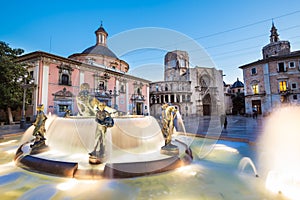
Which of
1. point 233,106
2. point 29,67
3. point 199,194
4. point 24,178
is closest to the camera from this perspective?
point 199,194

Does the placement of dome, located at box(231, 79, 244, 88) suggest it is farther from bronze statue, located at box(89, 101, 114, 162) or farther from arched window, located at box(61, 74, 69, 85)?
bronze statue, located at box(89, 101, 114, 162)

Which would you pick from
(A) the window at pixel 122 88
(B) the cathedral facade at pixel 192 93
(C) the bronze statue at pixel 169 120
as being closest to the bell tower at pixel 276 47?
(B) the cathedral facade at pixel 192 93

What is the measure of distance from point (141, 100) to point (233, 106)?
114ft

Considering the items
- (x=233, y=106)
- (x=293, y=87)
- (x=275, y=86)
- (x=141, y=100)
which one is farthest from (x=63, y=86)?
(x=233, y=106)

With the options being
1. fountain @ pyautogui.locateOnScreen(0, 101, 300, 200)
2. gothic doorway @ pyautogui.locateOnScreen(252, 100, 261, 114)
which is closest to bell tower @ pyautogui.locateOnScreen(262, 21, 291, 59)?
gothic doorway @ pyautogui.locateOnScreen(252, 100, 261, 114)

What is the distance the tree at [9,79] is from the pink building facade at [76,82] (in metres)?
1.21

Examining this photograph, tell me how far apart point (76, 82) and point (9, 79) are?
6.68 meters

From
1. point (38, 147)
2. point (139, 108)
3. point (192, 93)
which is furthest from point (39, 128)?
point (192, 93)

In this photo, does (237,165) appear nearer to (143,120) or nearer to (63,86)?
(143,120)

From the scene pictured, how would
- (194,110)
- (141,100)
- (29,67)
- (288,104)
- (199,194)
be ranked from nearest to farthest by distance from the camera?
1. (199,194)
2. (29,67)
3. (288,104)
4. (141,100)
5. (194,110)

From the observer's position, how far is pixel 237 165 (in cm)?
422

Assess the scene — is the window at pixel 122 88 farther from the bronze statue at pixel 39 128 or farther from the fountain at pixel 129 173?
the bronze statue at pixel 39 128

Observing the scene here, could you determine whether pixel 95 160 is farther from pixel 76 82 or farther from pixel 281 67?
pixel 281 67

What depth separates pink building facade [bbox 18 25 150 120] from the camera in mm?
15781
